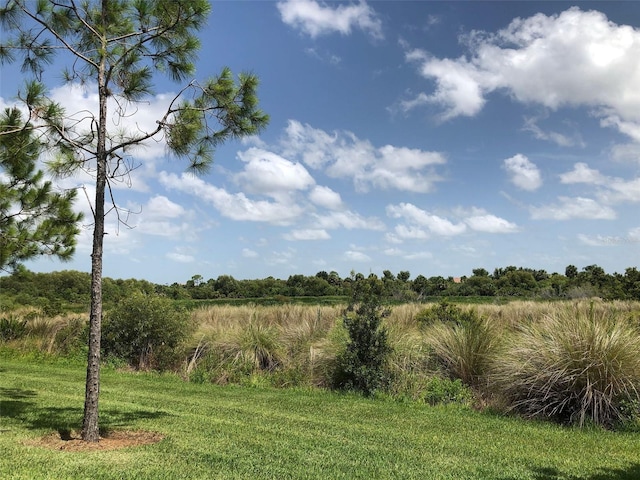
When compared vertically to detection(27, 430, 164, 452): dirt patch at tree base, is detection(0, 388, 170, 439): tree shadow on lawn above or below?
below

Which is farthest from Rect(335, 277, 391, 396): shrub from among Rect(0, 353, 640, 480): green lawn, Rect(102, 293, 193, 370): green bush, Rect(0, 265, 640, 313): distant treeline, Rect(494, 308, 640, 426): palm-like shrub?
Rect(0, 265, 640, 313): distant treeline

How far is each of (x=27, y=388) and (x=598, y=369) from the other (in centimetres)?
925

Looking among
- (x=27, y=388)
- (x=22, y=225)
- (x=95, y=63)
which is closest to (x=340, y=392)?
(x=27, y=388)

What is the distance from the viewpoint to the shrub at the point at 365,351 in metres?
9.30

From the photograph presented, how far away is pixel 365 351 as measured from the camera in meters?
9.62

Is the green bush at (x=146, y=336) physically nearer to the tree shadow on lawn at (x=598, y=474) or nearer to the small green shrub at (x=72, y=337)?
the small green shrub at (x=72, y=337)

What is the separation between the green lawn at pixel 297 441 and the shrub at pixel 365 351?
65 centimetres

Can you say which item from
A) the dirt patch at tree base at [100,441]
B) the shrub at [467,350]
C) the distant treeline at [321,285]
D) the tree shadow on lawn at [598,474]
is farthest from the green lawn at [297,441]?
the distant treeline at [321,285]

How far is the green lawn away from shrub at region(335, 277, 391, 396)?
0.65 metres

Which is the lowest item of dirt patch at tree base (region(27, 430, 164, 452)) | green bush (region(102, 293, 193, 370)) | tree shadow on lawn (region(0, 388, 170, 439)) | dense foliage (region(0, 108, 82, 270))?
tree shadow on lawn (region(0, 388, 170, 439))

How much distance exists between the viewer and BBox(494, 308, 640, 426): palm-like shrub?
721 centimetres

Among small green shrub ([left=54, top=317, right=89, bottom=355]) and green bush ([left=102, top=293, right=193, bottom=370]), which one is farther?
small green shrub ([left=54, top=317, right=89, bottom=355])

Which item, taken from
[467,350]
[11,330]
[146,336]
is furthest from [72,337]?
[467,350]

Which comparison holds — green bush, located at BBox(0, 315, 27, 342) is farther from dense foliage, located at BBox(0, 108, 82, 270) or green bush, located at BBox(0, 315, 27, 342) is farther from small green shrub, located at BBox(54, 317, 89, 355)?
dense foliage, located at BBox(0, 108, 82, 270)
